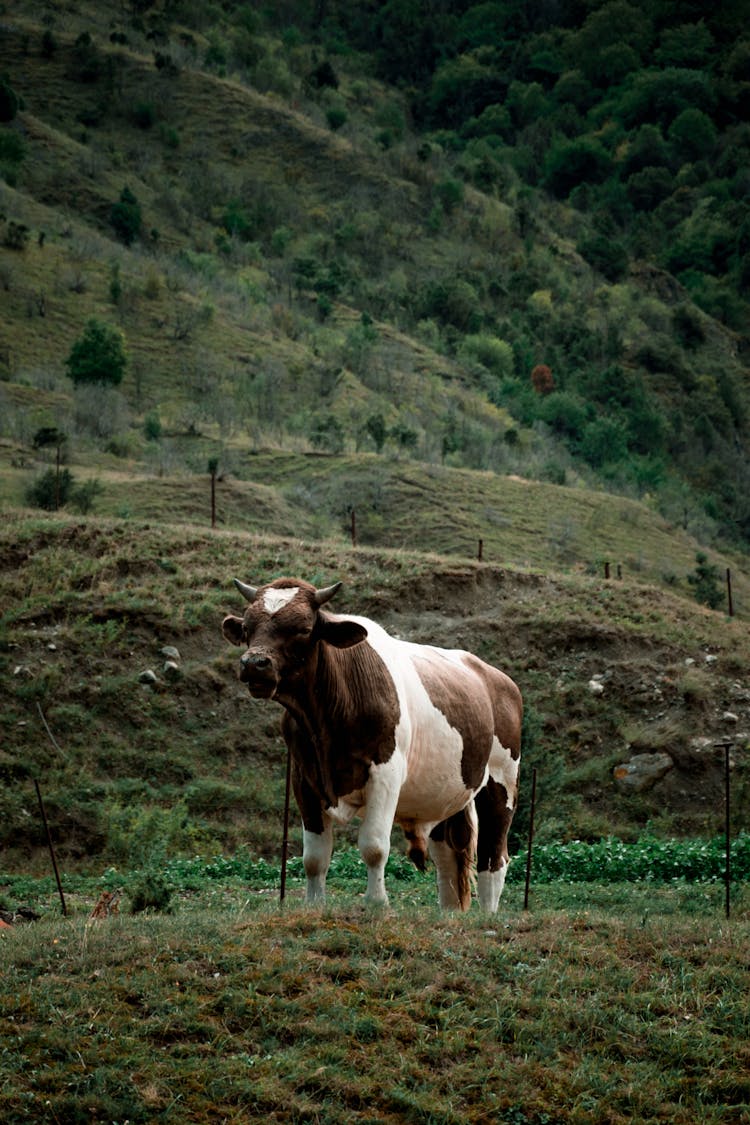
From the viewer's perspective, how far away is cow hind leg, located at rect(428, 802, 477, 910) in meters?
12.6

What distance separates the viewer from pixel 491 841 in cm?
1307

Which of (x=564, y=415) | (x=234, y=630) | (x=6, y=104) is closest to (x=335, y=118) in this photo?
(x=6, y=104)

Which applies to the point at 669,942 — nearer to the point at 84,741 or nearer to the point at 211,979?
the point at 211,979

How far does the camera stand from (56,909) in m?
16.1

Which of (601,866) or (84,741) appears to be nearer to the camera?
(601,866)

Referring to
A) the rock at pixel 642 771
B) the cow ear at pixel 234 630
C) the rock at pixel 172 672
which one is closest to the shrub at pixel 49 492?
the rock at pixel 172 672

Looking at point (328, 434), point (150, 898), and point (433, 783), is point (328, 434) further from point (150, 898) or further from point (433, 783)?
A: point (433, 783)

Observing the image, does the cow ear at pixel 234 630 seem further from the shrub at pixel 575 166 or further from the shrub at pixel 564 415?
the shrub at pixel 575 166

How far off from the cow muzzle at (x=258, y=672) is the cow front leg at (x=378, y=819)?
129cm

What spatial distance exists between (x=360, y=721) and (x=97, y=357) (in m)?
46.8

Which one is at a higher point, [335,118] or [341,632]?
[341,632]

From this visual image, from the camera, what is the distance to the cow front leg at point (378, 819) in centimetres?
1052

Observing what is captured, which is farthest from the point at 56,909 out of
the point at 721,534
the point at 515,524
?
the point at 721,534

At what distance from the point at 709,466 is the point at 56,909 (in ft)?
287
